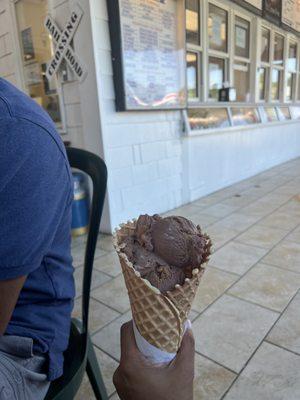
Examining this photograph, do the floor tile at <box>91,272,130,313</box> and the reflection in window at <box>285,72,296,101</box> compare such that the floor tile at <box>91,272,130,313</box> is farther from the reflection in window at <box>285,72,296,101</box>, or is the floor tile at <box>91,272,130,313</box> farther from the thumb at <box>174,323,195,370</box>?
the reflection in window at <box>285,72,296,101</box>

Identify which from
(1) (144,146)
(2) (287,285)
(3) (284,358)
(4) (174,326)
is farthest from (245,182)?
(4) (174,326)

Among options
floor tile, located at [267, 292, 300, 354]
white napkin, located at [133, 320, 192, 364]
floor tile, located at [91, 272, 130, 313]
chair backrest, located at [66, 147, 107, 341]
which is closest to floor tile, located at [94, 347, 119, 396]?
floor tile, located at [91, 272, 130, 313]

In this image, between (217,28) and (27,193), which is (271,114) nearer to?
(217,28)

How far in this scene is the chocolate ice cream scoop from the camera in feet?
1.89

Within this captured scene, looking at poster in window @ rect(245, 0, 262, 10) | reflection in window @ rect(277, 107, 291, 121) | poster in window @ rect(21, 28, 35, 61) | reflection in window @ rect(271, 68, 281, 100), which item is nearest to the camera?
poster in window @ rect(21, 28, 35, 61)

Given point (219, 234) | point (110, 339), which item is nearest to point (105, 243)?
point (219, 234)

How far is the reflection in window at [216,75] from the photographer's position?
429 cm

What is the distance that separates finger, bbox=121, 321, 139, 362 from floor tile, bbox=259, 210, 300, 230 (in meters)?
2.64

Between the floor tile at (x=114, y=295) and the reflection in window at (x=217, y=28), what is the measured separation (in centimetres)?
344

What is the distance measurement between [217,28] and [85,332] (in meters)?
4.44

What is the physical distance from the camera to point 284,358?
1.41 metres

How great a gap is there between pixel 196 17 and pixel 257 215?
2.48m

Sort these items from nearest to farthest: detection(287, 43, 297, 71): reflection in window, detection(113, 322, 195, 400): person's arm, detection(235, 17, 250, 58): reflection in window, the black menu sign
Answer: detection(113, 322, 195, 400): person's arm < detection(235, 17, 250, 58): reflection in window < the black menu sign < detection(287, 43, 297, 71): reflection in window

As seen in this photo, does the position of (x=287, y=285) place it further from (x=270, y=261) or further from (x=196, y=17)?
(x=196, y=17)
